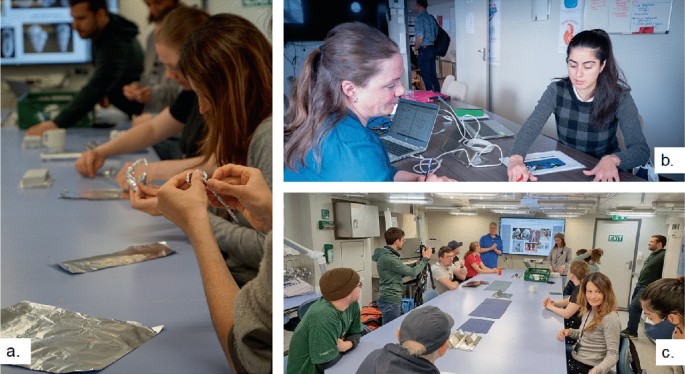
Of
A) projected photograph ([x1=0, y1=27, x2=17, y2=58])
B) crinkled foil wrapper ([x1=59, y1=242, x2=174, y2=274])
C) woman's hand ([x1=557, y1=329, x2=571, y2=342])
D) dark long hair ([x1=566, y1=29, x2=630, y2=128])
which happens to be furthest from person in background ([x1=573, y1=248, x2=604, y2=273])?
projected photograph ([x1=0, y1=27, x2=17, y2=58])

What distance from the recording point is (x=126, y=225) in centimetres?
273

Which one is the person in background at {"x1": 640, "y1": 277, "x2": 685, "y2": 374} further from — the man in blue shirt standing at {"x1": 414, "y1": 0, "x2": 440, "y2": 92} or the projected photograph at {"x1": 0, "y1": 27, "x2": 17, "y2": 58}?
the projected photograph at {"x1": 0, "y1": 27, "x2": 17, "y2": 58}

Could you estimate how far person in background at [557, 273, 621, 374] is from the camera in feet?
4.90

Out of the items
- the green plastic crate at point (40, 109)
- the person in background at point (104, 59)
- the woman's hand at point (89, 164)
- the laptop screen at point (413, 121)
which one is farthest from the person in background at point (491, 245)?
the green plastic crate at point (40, 109)

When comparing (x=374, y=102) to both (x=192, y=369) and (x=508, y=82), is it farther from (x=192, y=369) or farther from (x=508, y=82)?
(x=192, y=369)

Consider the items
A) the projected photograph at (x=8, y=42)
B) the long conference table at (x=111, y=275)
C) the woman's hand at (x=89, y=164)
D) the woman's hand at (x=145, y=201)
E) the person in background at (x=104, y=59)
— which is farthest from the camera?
the projected photograph at (x=8, y=42)

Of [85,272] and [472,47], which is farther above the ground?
[472,47]

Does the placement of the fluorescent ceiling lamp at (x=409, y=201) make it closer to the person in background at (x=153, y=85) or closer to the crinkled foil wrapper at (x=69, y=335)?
the crinkled foil wrapper at (x=69, y=335)

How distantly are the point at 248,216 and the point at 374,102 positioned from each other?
45 cm

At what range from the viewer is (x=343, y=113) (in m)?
1.52

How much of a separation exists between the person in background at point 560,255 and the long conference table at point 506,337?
0.9 inches

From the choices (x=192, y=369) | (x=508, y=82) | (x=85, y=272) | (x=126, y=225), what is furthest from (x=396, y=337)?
(x=126, y=225)

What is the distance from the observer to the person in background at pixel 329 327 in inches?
59.5

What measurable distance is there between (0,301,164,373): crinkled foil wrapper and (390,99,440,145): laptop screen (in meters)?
0.67
